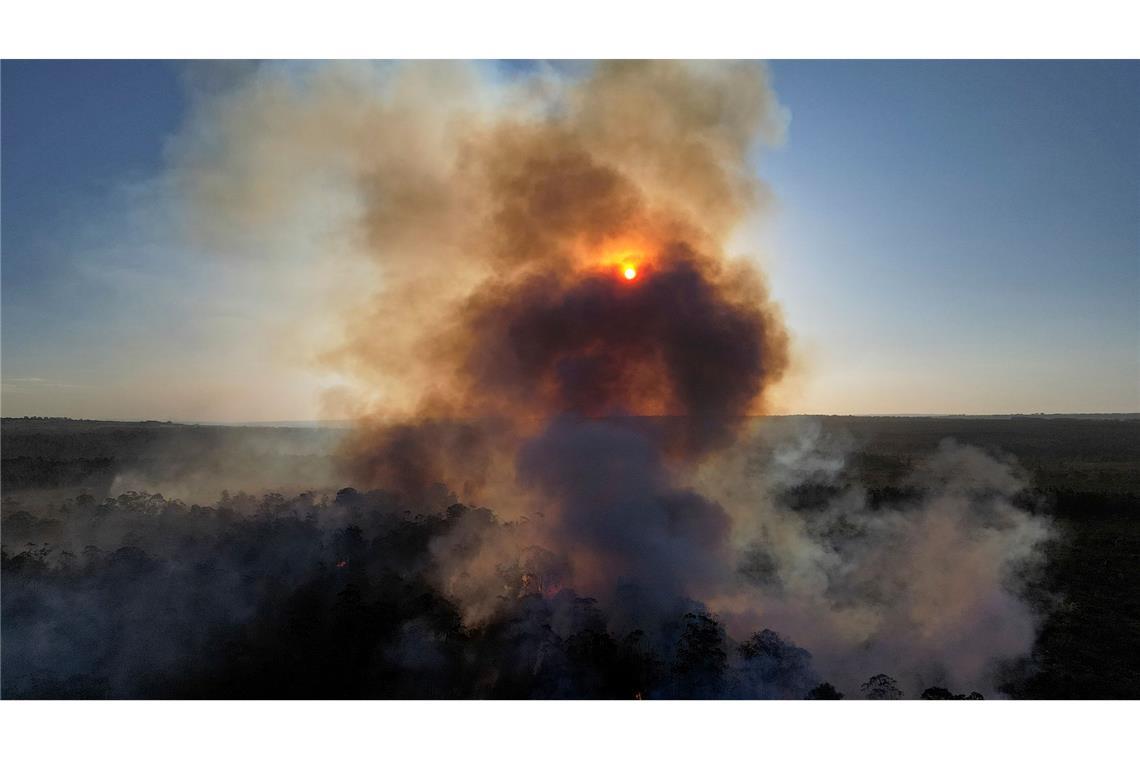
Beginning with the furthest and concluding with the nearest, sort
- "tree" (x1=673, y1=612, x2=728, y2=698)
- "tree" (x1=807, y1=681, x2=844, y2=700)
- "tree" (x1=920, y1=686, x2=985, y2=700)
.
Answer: "tree" (x1=673, y1=612, x2=728, y2=698) → "tree" (x1=807, y1=681, x2=844, y2=700) → "tree" (x1=920, y1=686, x2=985, y2=700)

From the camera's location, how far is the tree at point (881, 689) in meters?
9.93

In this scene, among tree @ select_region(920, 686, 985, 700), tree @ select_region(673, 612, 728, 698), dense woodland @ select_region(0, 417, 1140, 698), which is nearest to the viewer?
tree @ select_region(920, 686, 985, 700)

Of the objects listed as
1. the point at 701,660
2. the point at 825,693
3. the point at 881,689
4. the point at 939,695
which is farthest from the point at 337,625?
the point at 939,695

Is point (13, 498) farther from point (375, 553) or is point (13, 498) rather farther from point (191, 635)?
point (375, 553)

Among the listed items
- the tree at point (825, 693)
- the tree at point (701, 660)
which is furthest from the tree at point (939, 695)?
the tree at point (701, 660)

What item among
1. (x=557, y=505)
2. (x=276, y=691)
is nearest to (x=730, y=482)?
(x=557, y=505)

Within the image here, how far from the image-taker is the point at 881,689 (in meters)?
10.1

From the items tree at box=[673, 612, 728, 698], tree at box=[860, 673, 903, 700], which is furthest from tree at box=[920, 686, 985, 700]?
tree at box=[673, 612, 728, 698]

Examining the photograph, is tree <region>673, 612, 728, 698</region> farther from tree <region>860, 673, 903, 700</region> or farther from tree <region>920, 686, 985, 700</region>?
tree <region>920, 686, 985, 700</region>

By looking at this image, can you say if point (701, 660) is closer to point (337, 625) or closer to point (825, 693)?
point (825, 693)

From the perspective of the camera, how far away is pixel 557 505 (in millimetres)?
15516

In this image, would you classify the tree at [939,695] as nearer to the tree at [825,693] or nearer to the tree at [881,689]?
the tree at [881,689]

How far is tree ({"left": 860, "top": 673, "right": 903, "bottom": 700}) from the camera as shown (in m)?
9.93

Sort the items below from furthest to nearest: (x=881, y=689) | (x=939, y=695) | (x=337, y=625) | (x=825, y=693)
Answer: (x=337, y=625), (x=881, y=689), (x=825, y=693), (x=939, y=695)
